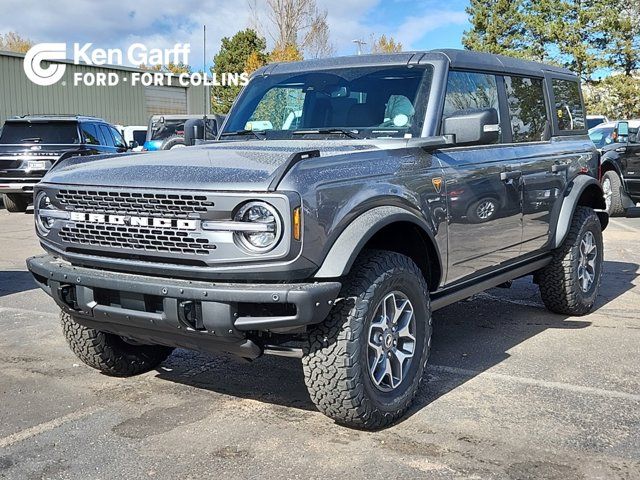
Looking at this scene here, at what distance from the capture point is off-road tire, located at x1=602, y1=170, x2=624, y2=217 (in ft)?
44.7

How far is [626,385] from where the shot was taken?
4449mm

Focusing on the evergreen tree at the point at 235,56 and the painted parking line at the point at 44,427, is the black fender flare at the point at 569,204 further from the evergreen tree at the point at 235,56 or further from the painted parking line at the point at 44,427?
the evergreen tree at the point at 235,56

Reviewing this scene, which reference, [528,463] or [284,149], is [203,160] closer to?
[284,149]

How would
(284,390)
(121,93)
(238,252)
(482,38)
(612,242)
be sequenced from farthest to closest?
(482,38), (121,93), (612,242), (284,390), (238,252)

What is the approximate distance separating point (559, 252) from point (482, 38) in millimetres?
39376

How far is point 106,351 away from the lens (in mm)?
4465

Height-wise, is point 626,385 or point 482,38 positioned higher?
point 482,38

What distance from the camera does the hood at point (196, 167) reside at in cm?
336

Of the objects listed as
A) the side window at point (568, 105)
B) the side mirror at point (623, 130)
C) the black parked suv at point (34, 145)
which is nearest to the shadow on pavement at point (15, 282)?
the side window at point (568, 105)

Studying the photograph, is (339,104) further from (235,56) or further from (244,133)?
(235,56)

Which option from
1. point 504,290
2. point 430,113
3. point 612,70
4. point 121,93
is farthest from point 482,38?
point 430,113

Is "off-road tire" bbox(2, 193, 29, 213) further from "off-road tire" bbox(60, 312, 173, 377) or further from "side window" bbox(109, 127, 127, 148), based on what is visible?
"off-road tire" bbox(60, 312, 173, 377)

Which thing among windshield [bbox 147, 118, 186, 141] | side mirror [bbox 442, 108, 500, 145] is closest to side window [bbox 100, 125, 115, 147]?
windshield [bbox 147, 118, 186, 141]

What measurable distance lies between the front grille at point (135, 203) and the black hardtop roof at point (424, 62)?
1.94 meters
